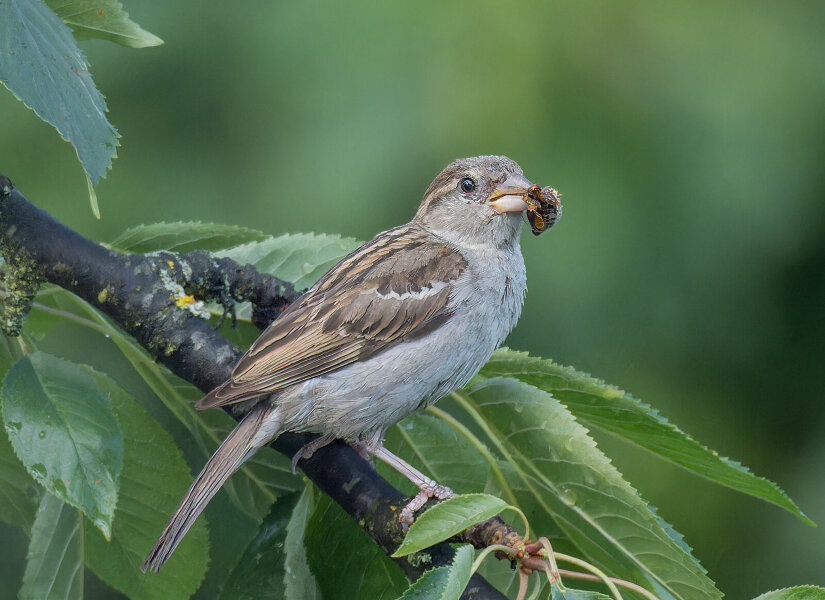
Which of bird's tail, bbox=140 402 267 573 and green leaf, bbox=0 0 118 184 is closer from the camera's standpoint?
green leaf, bbox=0 0 118 184

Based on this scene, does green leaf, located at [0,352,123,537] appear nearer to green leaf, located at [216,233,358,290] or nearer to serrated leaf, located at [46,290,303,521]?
serrated leaf, located at [46,290,303,521]

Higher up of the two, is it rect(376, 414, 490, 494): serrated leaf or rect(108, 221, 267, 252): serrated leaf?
rect(108, 221, 267, 252): serrated leaf

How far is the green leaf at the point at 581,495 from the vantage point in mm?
1853

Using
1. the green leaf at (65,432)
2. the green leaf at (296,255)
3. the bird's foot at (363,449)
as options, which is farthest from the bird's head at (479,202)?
the green leaf at (65,432)

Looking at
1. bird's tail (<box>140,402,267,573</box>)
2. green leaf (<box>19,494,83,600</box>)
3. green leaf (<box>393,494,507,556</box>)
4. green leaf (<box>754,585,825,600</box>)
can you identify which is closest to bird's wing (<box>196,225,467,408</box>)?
bird's tail (<box>140,402,267,573</box>)

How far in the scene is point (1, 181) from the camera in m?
2.07

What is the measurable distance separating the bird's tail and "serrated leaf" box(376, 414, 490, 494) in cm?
31

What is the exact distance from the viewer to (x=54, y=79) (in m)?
1.65

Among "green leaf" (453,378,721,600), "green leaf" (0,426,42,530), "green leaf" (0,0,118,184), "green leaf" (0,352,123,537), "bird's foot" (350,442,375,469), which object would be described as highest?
"green leaf" (0,0,118,184)

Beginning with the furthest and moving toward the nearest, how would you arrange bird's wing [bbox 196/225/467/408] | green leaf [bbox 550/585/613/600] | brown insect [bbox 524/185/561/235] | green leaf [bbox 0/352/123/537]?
1. brown insect [bbox 524/185/561/235]
2. bird's wing [bbox 196/225/467/408]
3. green leaf [bbox 0/352/123/537]
4. green leaf [bbox 550/585/613/600]

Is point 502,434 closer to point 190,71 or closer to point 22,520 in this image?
point 22,520

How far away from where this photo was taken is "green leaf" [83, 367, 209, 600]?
2.08 meters

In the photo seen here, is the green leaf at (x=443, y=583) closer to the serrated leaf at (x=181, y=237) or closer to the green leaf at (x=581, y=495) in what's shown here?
the green leaf at (x=581, y=495)

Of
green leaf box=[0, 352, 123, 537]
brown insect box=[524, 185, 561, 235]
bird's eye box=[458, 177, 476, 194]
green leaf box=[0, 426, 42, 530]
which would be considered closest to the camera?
green leaf box=[0, 352, 123, 537]
